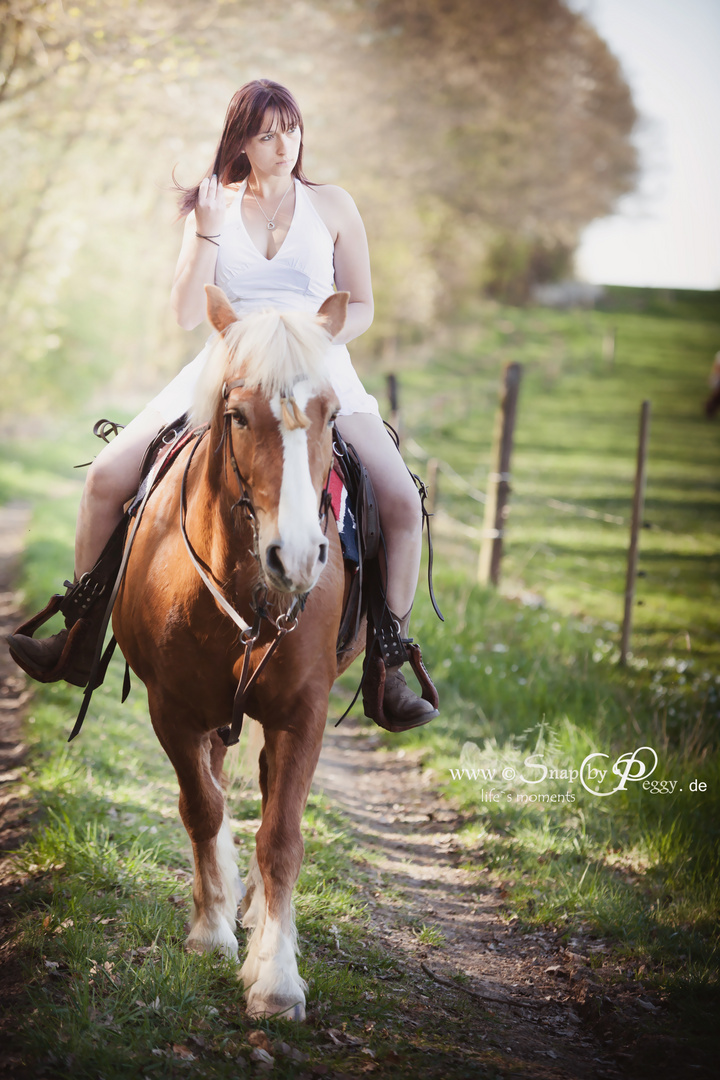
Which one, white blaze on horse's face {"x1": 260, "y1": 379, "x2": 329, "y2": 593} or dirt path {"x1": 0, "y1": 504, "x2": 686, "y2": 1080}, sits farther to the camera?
dirt path {"x1": 0, "y1": 504, "x2": 686, "y2": 1080}

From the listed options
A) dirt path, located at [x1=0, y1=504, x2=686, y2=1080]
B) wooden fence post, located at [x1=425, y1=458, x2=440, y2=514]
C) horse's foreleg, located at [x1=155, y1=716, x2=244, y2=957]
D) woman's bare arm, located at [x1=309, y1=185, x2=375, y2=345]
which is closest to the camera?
dirt path, located at [x1=0, y1=504, x2=686, y2=1080]

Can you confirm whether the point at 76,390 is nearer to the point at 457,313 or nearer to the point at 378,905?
the point at 457,313

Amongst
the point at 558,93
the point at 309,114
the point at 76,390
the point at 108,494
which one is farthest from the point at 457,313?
the point at 108,494

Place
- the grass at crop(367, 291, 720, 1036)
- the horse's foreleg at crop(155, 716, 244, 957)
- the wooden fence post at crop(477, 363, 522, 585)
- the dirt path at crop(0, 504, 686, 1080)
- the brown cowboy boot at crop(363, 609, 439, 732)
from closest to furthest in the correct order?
the dirt path at crop(0, 504, 686, 1080) < the horse's foreleg at crop(155, 716, 244, 957) < the brown cowboy boot at crop(363, 609, 439, 732) < the grass at crop(367, 291, 720, 1036) < the wooden fence post at crop(477, 363, 522, 585)

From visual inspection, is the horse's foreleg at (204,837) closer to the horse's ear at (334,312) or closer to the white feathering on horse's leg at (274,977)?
the white feathering on horse's leg at (274,977)

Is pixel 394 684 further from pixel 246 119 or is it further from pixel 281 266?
pixel 246 119

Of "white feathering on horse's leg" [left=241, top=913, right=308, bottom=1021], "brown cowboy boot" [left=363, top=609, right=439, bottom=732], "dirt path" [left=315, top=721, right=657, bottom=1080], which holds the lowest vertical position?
"dirt path" [left=315, top=721, right=657, bottom=1080]

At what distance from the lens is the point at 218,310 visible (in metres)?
2.55

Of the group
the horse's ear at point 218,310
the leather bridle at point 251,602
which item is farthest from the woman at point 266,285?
the leather bridle at point 251,602

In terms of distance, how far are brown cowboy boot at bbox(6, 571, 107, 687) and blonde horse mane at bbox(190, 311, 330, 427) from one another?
1465 millimetres

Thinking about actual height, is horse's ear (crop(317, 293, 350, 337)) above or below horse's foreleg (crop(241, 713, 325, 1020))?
above

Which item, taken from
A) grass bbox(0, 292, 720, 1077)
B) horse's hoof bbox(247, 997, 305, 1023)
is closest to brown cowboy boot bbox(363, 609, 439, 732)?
grass bbox(0, 292, 720, 1077)

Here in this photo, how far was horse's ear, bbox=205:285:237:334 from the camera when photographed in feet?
8.25

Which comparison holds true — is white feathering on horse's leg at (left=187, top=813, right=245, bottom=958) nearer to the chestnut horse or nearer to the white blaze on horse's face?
the chestnut horse
